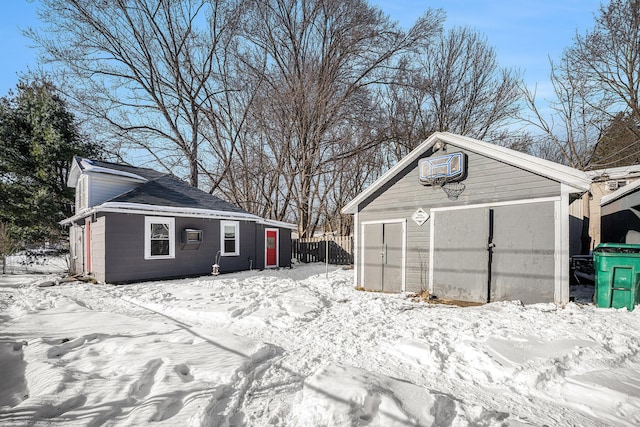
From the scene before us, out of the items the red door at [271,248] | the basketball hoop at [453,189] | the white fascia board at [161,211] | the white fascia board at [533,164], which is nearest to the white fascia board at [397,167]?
the white fascia board at [533,164]

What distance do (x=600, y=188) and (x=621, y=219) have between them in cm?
442

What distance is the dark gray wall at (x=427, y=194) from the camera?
255 inches

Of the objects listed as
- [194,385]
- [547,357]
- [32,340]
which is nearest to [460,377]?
[547,357]

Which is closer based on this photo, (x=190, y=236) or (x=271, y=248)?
(x=190, y=236)

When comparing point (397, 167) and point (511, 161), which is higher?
point (397, 167)

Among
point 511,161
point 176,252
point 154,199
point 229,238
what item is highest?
point 511,161

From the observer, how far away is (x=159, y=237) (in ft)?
35.6

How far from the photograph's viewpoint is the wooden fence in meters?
16.8

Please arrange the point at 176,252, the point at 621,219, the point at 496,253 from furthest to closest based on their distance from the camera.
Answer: the point at 176,252 < the point at 621,219 < the point at 496,253

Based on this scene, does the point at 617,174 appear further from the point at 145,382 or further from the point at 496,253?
the point at 145,382

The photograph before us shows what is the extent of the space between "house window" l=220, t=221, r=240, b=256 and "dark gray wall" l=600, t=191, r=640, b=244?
502 inches

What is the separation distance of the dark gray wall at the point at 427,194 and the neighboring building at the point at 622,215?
4.15 m

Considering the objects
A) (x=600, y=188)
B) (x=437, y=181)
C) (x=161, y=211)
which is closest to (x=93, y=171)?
(x=161, y=211)

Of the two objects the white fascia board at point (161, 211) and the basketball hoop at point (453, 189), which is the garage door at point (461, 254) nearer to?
the basketball hoop at point (453, 189)
